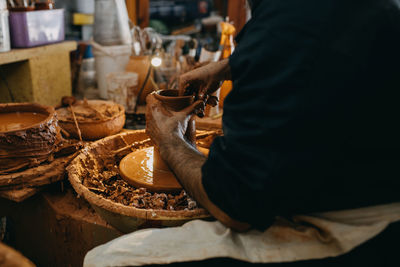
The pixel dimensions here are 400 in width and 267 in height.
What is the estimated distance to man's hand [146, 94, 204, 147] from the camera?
63.2 inches

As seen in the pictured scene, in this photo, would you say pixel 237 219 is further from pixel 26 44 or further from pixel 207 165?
pixel 26 44

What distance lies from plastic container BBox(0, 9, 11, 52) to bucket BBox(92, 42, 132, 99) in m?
1.26

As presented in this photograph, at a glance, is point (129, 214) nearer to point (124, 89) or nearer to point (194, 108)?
point (194, 108)

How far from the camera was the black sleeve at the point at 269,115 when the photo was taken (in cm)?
106

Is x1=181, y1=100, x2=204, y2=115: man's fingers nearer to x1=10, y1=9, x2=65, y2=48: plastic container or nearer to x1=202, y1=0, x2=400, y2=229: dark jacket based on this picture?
x1=202, y1=0, x2=400, y2=229: dark jacket

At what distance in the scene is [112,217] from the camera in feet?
4.99

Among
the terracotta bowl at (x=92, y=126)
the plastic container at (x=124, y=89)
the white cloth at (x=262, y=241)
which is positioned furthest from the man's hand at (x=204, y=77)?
the plastic container at (x=124, y=89)

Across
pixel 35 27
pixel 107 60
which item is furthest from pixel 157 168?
pixel 107 60

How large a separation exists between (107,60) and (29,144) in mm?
2344

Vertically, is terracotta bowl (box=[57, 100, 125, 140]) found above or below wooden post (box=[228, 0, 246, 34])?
below

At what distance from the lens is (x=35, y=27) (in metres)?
3.02

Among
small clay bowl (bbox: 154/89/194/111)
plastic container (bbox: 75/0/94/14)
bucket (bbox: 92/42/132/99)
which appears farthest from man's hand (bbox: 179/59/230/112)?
plastic container (bbox: 75/0/94/14)

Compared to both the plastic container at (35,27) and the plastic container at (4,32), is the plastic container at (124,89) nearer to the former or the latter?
the plastic container at (35,27)

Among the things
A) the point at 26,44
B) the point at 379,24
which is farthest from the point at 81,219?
the point at 26,44
